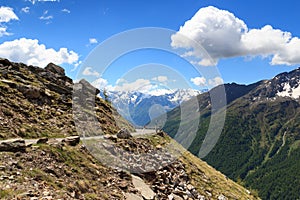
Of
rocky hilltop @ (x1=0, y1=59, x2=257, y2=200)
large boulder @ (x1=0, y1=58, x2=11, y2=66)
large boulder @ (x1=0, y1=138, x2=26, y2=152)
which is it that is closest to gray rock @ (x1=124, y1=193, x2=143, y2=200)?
rocky hilltop @ (x1=0, y1=59, x2=257, y2=200)

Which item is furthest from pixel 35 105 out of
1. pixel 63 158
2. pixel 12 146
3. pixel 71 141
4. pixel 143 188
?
pixel 143 188

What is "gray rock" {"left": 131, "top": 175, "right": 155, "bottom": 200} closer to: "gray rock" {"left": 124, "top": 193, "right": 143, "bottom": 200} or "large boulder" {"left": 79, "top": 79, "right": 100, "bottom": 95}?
"gray rock" {"left": 124, "top": 193, "right": 143, "bottom": 200}

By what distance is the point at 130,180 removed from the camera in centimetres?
2548

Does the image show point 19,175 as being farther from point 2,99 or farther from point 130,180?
point 2,99

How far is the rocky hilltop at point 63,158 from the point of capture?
721 inches

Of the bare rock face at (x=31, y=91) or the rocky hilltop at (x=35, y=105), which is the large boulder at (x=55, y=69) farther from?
the bare rock face at (x=31, y=91)

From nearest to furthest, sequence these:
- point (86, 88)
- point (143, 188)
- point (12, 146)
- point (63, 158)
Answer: point (12, 146) < point (63, 158) < point (143, 188) < point (86, 88)

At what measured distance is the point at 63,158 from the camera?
73.4 ft

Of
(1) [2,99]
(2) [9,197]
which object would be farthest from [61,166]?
(1) [2,99]

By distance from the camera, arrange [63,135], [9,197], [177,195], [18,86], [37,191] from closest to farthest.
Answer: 1. [9,197]
2. [37,191]
3. [177,195]
4. [63,135]
5. [18,86]

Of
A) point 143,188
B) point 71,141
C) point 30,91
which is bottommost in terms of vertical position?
point 143,188

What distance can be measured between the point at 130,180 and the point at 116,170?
4.68 ft

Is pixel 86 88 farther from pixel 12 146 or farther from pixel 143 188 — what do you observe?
pixel 12 146

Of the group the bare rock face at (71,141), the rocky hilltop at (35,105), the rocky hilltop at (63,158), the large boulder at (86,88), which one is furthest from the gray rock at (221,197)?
the large boulder at (86,88)
